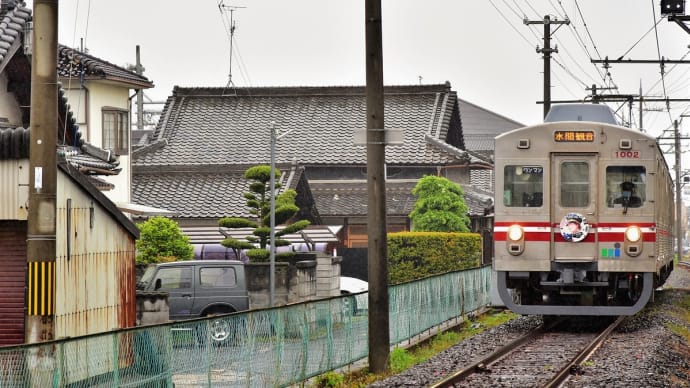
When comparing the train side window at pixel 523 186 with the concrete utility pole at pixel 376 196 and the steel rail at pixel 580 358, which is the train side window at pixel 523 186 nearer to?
the steel rail at pixel 580 358

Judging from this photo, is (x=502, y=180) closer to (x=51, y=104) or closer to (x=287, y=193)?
(x=51, y=104)

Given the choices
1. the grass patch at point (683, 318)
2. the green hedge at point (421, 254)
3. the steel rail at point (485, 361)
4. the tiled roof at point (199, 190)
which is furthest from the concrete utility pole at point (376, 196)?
the tiled roof at point (199, 190)

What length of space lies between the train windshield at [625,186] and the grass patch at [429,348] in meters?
3.79

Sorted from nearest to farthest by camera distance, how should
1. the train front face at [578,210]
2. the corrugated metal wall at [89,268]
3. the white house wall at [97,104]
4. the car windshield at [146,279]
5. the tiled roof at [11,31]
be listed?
the corrugated metal wall at [89,268]
the tiled roof at [11,31]
the train front face at [578,210]
the car windshield at [146,279]
the white house wall at [97,104]

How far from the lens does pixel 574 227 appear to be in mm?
19125

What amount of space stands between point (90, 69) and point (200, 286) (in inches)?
384

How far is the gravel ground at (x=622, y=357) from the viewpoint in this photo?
1377cm

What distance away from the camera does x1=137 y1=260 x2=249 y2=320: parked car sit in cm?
2273

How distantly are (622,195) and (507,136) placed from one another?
2.15m

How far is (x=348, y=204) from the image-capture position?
1699 inches

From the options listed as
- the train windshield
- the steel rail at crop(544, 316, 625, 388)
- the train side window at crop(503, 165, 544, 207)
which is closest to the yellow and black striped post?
the steel rail at crop(544, 316, 625, 388)

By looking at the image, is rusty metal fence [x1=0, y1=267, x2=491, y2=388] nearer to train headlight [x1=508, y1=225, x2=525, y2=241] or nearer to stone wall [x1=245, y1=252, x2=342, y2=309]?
train headlight [x1=508, y1=225, x2=525, y2=241]

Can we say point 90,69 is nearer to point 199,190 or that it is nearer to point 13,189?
point 199,190

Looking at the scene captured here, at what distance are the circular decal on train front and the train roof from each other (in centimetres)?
226
